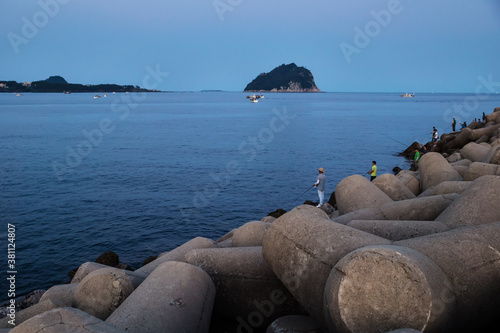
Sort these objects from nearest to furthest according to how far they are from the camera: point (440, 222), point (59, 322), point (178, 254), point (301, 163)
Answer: point (59, 322), point (440, 222), point (178, 254), point (301, 163)

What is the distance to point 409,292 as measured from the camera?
15.7 feet

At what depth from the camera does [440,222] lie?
28.1 feet

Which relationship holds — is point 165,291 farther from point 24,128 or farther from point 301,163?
point 24,128

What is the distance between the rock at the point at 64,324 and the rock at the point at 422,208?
7.96 metres

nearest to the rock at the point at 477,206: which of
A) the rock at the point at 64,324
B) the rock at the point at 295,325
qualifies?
the rock at the point at 295,325

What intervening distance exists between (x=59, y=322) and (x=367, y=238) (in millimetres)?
4419

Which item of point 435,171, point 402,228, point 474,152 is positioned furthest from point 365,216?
point 474,152

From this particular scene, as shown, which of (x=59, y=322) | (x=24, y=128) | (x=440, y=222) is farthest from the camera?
(x=24, y=128)

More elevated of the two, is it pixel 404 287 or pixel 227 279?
pixel 404 287

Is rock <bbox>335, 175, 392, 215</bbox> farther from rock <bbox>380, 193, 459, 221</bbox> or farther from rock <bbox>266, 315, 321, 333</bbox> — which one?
rock <bbox>266, 315, 321, 333</bbox>

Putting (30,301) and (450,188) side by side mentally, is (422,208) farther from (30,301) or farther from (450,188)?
(30,301)

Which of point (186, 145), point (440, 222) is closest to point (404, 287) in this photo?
point (440, 222)

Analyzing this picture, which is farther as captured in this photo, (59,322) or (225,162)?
(225,162)

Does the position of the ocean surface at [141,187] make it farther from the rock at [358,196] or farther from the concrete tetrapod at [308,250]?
the concrete tetrapod at [308,250]
